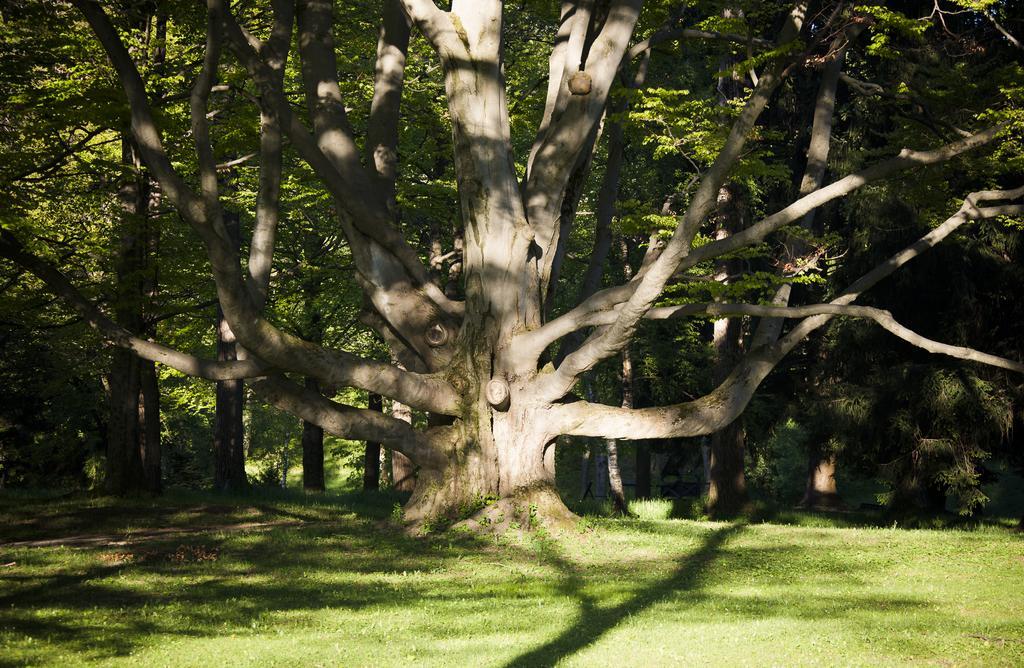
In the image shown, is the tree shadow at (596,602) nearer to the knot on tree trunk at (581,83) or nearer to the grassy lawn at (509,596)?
the grassy lawn at (509,596)

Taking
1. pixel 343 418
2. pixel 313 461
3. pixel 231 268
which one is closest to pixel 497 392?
pixel 343 418

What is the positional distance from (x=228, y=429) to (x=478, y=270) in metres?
12.1

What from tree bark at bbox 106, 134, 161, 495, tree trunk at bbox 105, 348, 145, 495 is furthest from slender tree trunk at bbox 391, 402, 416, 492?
tree trunk at bbox 105, 348, 145, 495

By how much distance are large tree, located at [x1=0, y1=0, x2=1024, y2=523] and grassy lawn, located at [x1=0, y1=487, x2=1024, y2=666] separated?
4.83ft

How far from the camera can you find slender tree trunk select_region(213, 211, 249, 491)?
23547mm

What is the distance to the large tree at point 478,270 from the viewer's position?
1257cm

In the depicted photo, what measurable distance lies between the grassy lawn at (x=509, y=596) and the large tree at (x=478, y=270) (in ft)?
4.83

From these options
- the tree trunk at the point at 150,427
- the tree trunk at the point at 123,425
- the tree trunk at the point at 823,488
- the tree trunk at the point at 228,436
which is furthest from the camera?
the tree trunk at the point at 823,488

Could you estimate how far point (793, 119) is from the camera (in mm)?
28062

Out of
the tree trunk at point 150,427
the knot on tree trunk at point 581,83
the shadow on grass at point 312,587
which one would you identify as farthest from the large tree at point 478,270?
the tree trunk at point 150,427

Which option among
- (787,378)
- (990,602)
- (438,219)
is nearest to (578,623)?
(990,602)

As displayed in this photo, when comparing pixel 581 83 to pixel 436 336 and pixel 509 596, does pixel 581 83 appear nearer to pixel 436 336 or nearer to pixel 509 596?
pixel 436 336

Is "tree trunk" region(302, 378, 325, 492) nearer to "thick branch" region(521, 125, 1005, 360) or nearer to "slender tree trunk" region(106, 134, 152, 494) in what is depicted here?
"slender tree trunk" region(106, 134, 152, 494)

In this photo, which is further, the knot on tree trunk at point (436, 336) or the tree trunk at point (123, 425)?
the tree trunk at point (123, 425)
